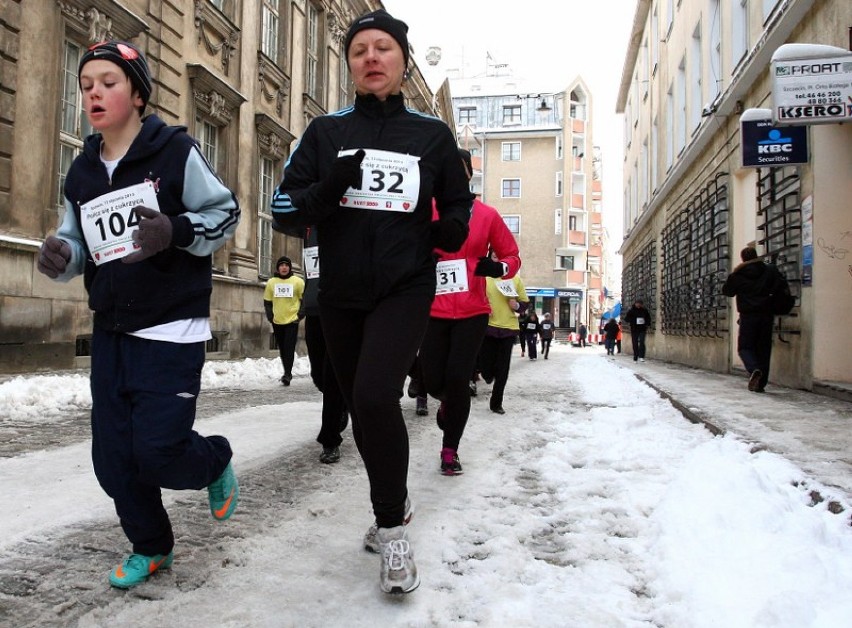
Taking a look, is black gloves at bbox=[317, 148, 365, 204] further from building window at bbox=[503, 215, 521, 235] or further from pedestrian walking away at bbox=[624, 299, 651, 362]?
building window at bbox=[503, 215, 521, 235]

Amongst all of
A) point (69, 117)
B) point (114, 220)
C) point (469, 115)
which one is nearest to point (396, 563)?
point (114, 220)

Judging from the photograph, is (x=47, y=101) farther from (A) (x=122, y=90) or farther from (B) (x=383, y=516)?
(B) (x=383, y=516)

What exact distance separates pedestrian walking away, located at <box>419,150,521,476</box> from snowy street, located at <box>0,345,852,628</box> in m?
0.31

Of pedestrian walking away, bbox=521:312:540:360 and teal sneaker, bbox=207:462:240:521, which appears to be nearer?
teal sneaker, bbox=207:462:240:521

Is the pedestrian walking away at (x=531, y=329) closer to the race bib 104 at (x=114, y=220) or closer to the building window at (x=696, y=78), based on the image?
the building window at (x=696, y=78)

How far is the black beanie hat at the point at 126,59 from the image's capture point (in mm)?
2318

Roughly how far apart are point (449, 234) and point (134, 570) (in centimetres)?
153

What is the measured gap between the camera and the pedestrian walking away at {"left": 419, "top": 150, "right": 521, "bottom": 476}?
4082 millimetres

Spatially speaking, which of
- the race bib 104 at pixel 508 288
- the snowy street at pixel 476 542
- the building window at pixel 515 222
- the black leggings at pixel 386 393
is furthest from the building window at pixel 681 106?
the building window at pixel 515 222

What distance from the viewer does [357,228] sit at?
248 centimetres

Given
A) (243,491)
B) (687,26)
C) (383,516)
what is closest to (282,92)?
(687,26)

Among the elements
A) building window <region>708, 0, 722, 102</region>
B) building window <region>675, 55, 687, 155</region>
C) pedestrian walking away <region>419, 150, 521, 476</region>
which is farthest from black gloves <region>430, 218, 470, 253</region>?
building window <region>675, 55, 687, 155</region>

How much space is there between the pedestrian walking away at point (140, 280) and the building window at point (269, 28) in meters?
14.5

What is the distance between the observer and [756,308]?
8.55 m
